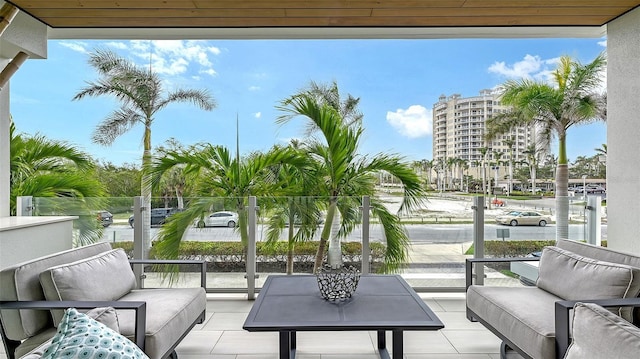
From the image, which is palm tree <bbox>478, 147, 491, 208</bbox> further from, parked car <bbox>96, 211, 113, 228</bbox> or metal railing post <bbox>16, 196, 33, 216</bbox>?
metal railing post <bbox>16, 196, 33, 216</bbox>

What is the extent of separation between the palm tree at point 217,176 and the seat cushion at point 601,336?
10.7 feet

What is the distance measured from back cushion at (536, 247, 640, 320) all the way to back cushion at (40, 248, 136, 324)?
9.60 feet

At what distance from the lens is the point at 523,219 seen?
4.27 meters

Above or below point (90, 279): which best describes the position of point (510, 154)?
above

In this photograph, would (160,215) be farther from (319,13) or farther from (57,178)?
(319,13)

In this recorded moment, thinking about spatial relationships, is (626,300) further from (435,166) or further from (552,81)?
(435,166)

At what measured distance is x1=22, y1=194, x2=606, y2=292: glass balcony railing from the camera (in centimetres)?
402

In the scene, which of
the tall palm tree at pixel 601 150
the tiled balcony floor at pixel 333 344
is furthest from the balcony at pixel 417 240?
the tall palm tree at pixel 601 150

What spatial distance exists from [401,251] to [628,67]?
2703mm

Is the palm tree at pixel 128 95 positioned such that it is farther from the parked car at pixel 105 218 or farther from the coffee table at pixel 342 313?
the coffee table at pixel 342 313

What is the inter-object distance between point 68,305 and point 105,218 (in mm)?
2348

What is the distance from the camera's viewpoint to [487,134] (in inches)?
297

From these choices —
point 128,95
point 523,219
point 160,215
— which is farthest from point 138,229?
point 523,219

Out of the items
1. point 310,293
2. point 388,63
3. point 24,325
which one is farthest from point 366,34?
point 388,63
